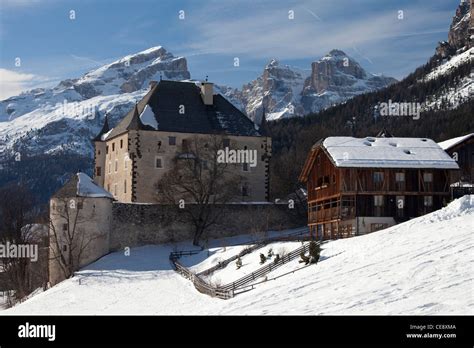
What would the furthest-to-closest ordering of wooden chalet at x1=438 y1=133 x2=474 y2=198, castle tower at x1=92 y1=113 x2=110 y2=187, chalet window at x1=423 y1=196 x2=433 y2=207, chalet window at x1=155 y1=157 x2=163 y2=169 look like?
castle tower at x1=92 y1=113 x2=110 y2=187
chalet window at x1=155 y1=157 x2=163 y2=169
wooden chalet at x1=438 y1=133 x2=474 y2=198
chalet window at x1=423 y1=196 x2=433 y2=207

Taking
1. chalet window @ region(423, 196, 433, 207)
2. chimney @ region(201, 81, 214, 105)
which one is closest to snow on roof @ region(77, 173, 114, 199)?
chimney @ region(201, 81, 214, 105)

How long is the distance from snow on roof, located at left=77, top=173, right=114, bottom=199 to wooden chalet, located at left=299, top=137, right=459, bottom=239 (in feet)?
58.9

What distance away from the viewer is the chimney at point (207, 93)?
238 ft

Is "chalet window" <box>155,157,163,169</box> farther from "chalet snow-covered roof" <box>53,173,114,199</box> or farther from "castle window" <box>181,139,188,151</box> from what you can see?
"chalet snow-covered roof" <box>53,173,114,199</box>

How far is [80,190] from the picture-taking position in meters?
57.9

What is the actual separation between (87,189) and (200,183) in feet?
29.8

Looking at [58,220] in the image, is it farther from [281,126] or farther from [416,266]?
[281,126]

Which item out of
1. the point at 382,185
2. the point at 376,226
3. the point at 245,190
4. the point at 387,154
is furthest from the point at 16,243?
the point at 387,154

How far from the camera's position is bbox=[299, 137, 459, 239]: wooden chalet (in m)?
49.9

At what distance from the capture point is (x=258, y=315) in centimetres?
2725

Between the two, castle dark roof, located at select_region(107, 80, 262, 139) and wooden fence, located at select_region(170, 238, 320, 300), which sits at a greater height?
castle dark roof, located at select_region(107, 80, 262, 139)

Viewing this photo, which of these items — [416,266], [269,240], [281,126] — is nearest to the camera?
[416,266]

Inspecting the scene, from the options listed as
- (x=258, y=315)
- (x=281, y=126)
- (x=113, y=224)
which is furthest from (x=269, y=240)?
(x=281, y=126)
